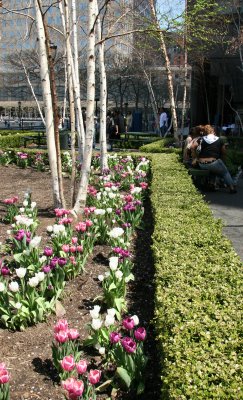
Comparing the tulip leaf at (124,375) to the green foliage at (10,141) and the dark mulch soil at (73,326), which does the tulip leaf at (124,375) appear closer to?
→ the dark mulch soil at (73,326)

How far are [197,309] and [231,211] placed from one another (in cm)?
516

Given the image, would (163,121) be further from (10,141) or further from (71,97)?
(71,97)

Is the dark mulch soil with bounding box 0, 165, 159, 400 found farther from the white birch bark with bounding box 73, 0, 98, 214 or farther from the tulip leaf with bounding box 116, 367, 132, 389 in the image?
the white birch bark with bounding box 73, 0, 98, 214

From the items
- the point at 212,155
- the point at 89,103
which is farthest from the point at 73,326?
the point at 212,155

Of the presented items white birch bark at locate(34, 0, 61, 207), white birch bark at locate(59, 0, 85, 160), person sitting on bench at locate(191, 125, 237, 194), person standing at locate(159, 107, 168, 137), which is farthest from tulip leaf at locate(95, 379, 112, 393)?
person standing at locate(159, 107, 168, 137)

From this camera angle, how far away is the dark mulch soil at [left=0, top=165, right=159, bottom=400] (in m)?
2.59

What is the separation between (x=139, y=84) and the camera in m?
40.6

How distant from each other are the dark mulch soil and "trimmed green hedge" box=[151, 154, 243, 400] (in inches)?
15.9

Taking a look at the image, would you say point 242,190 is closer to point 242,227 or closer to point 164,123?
point 242,227

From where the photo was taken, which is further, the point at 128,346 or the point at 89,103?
the point at 89,103

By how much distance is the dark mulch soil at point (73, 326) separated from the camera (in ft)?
8.49

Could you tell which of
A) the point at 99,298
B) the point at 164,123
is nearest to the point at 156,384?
the point at 99,298

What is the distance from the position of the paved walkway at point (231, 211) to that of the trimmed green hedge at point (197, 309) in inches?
47.7

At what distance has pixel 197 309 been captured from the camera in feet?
8.64
